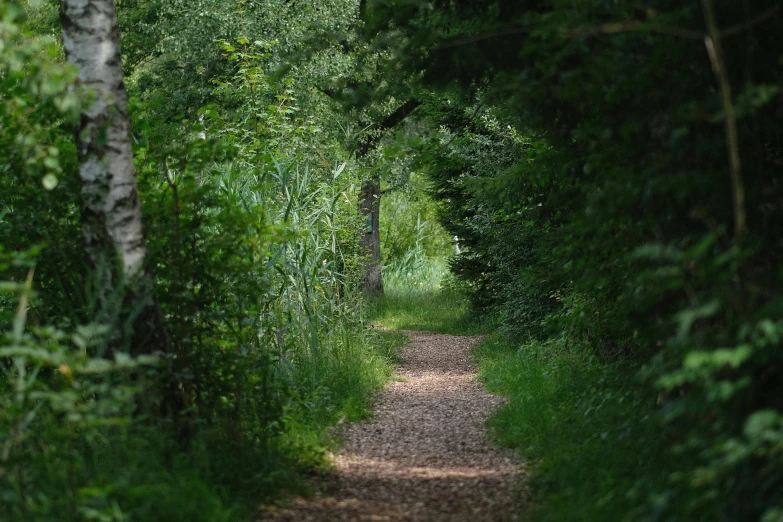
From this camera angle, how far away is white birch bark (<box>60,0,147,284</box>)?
4766 mm

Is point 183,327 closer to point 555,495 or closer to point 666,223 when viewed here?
point 555,495

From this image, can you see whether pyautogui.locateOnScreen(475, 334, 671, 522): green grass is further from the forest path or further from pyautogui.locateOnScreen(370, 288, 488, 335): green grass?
pyautogui.locateOnScreen(370, 288, 488, 335): green grass

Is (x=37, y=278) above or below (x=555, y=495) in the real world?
above

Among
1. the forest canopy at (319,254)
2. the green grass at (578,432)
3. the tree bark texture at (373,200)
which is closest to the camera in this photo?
the forest canopy at (319,254)

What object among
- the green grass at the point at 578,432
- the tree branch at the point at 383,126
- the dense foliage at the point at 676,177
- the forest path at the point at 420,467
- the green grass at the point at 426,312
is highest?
the tree branch at the point at 383,126

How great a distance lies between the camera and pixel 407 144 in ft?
20.7

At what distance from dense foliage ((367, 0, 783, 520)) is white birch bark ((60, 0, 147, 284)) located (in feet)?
5.53

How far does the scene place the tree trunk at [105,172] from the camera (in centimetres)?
477

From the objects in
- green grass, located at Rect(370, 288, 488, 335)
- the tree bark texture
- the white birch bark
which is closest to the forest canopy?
the white birch bark

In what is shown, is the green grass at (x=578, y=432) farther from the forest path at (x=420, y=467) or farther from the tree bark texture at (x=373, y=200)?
the tree bark texture at (x=373, y=200)

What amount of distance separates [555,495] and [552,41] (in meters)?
2.30

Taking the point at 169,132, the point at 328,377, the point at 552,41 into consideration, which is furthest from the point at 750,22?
the point at 328,377

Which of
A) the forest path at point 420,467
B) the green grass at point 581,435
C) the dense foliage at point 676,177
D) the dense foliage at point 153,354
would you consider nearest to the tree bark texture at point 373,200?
the forest path at point 420,467

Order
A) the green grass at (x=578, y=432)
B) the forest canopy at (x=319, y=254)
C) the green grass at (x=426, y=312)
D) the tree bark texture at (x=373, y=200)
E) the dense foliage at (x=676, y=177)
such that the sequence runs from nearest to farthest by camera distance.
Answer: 1. the dense foliage at (x=676, y=177)
2. the forest canopy at (x=319, y=254)
3. the green grass at (x=578, y=432)
4. the green grass at (x=426, y=312)
5. the tree bark texture at (x=373, y=200)
